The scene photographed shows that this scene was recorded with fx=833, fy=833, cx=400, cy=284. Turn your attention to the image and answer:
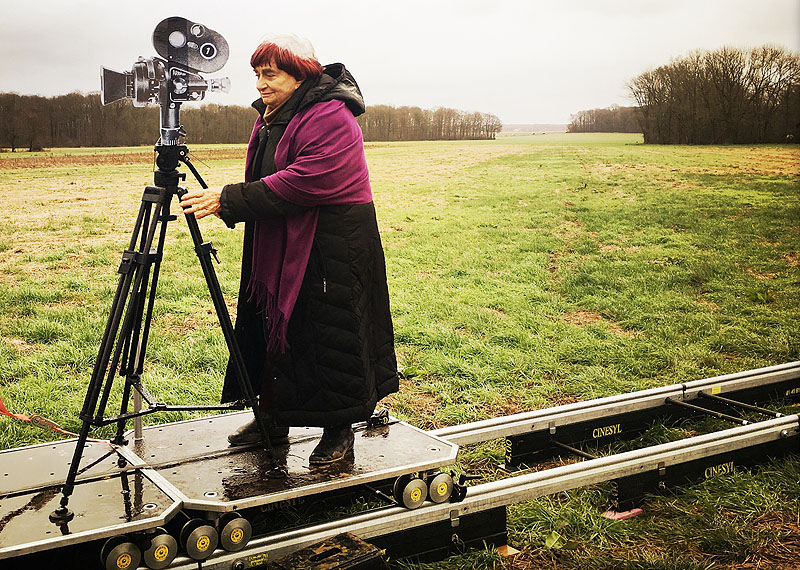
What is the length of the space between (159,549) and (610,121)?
666 centimetres

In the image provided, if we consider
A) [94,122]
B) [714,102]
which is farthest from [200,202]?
[714,102]

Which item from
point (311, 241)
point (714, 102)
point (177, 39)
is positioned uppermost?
point (714, 102)

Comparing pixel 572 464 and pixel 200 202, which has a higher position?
A: pixel 200 202

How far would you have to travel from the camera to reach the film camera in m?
2.54

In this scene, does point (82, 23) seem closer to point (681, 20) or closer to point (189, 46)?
point (189, 46)

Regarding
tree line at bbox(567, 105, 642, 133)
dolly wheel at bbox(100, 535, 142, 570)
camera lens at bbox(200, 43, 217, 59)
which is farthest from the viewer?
tree line at bbox(567, 105, 642, 133)

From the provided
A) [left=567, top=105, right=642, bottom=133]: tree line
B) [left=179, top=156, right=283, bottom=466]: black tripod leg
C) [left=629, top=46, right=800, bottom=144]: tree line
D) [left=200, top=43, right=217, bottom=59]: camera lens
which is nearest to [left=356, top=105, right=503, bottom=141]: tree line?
[left=567, top=105, right=642, bottom=133]: tree line

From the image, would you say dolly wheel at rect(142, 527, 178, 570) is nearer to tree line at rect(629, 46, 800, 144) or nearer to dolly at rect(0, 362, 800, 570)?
dolly at rect(0, 362, 800, 570)

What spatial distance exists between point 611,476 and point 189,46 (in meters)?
2.17

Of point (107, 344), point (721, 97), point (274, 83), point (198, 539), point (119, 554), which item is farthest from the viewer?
point (721, 97)

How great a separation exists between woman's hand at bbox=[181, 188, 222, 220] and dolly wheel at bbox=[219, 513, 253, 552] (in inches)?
36.6

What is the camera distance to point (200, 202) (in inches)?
103

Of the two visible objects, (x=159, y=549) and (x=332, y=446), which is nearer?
(x=159, y=549)

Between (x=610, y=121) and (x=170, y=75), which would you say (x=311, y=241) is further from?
(x=610, y=121)
